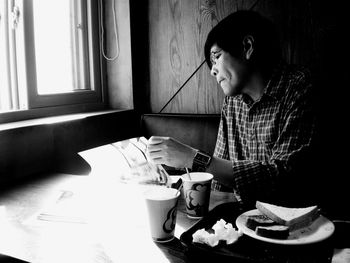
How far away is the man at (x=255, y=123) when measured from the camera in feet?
4.43

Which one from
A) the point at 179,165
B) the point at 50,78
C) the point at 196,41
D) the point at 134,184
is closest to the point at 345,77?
the point at 196,41

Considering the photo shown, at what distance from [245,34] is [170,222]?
1.05 m

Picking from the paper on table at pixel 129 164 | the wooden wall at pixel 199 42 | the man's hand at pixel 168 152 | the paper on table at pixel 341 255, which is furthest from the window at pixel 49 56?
the paper on table at pixel 341 255

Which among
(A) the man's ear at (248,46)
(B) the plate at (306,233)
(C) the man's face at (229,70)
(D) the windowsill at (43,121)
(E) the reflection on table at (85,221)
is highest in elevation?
(A) the man's ear at (248,46)

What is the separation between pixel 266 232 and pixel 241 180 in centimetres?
49

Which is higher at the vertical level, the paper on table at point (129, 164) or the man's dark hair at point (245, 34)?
the man's dark hair at point (245, 34)

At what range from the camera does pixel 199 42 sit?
7.60 feet

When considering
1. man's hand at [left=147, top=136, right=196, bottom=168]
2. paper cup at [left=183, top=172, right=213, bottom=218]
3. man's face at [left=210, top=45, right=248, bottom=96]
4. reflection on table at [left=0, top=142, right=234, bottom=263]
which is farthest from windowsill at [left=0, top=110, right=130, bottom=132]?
paper cup at [left=183, top=172, right=213, bottom=218]

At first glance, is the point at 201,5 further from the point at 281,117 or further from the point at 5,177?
the point at 5,177

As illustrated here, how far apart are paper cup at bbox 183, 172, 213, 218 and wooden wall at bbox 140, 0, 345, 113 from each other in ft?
4.07

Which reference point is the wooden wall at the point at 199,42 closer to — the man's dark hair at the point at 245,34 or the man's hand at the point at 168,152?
the man's dark hair at the point at 245,34

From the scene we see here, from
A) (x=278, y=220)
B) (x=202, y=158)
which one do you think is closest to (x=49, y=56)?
(x=202, y=158)

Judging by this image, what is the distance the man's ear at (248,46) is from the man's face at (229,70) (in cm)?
4

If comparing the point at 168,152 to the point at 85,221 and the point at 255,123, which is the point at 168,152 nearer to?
the point at 85,221
